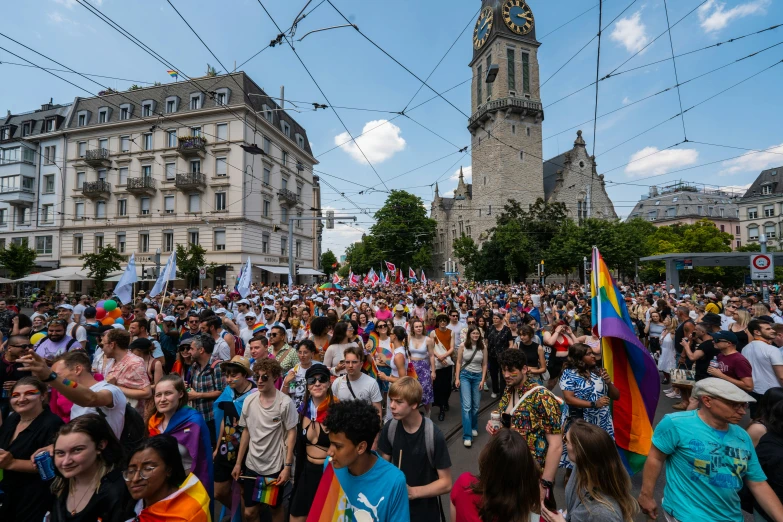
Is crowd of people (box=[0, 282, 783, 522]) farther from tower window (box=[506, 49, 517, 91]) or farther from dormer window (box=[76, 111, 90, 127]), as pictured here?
tower window (box=[506, 49, 517, 91])

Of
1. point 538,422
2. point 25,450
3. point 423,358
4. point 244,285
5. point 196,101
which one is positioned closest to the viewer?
point 25,450

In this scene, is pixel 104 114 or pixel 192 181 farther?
pixel 104 114

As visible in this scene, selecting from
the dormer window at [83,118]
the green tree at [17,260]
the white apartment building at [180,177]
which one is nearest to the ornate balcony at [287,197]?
the white apartment building at [180,177]

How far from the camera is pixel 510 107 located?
49.1 m

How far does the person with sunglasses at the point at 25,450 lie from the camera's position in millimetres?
2779

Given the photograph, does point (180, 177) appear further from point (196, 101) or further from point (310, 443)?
point (310, 443)

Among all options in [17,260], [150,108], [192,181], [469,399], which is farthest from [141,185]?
[469,399]

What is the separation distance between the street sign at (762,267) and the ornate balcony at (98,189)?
4445 cm

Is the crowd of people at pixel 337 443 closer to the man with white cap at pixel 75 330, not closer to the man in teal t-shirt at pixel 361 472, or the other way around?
the man in teal t-shirt at pixel 361 472

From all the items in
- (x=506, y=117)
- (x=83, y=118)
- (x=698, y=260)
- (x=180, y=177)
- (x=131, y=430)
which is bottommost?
(x=131, y=430)

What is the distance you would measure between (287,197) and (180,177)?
31.0 ft

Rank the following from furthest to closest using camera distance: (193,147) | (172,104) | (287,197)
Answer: (287,197) < (172,104) < (193,147)

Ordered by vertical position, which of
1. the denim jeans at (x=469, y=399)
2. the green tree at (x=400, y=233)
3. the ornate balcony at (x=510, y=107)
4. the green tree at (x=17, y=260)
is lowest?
the denim jeans at (x=469, y=399)

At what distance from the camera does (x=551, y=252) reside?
137 ft
